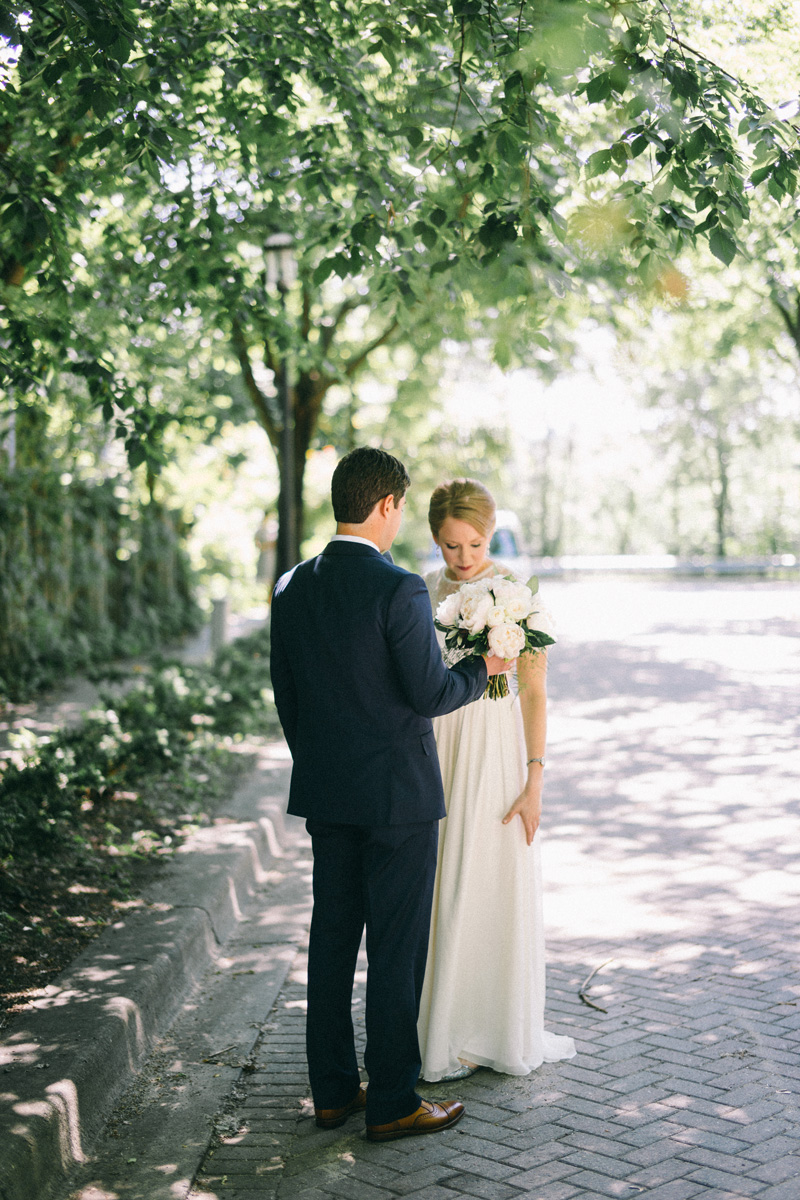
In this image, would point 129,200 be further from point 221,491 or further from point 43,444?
point 221,491

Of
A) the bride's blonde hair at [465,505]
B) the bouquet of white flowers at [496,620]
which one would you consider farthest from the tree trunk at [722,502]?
the bouquet of white flowers at [496,620]

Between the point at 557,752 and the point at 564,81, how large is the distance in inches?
279

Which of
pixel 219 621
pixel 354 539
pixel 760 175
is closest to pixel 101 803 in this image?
pixel 354 539

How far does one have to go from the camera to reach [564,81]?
176 inches

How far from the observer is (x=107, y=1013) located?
418 centimetres

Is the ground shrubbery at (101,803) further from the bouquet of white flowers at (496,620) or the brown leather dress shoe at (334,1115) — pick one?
the bouquet of white flowers at (496,620)

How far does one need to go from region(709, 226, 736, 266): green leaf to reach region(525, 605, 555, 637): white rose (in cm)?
148

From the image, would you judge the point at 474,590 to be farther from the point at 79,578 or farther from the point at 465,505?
the point at 79,578

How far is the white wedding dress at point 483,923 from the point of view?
4.14 m

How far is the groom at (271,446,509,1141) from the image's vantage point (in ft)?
11.7

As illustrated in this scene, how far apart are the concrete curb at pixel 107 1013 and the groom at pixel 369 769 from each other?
77cm

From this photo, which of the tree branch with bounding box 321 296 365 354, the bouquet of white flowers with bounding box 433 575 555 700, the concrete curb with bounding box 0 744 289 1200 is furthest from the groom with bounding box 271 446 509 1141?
the tree branch with bounding box 321 296 365 354

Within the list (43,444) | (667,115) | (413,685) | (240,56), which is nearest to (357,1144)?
(413,685)

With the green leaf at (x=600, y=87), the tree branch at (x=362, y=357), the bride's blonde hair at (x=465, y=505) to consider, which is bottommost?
the bride's blonde hair at (x=465, y=505)
